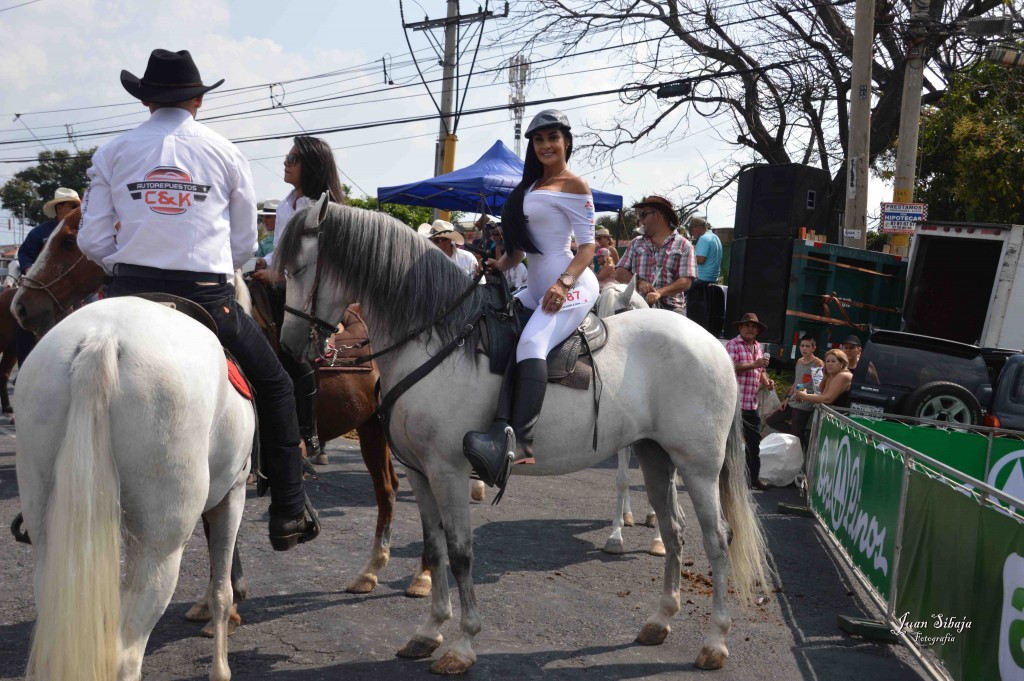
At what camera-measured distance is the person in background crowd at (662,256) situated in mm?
6961

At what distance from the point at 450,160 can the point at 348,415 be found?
1598cm

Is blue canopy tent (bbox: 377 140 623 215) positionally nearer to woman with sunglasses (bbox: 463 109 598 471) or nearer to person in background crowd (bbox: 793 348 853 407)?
person in background crowd (bbox: 793 348 853 407)

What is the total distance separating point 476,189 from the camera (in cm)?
1331

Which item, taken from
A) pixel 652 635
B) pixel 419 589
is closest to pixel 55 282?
pixel 419 589

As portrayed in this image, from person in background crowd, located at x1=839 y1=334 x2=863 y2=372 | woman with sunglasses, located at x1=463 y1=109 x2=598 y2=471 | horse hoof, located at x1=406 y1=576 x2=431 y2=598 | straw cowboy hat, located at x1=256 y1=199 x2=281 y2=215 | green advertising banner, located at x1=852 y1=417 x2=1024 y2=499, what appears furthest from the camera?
person in background crowd, located at x1=839 y1=334 x2=863 y2=372

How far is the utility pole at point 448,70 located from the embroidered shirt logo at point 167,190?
17.8 metres

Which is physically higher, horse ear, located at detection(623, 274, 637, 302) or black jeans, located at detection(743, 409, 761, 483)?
horse ear, located at detection(623, 274, 637, 302)

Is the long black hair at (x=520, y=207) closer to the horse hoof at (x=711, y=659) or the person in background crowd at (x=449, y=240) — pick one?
the horse hoof at (x=711, y=659)

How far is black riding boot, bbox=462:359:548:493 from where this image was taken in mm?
4066

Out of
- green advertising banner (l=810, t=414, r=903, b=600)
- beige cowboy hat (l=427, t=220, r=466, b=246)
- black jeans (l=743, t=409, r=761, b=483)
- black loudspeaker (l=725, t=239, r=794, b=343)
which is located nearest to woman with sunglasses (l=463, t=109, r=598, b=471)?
green advertising banner (l=810, t=414, r=903, b=600)

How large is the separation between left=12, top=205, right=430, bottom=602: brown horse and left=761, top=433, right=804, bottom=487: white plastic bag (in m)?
5.05

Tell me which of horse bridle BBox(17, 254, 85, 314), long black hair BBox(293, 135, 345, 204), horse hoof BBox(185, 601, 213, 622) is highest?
long black hair BBox(293, 135, 345, 204)

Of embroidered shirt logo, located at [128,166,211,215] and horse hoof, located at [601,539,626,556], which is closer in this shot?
embroidered shirt logo, located at [128,166,211,215]

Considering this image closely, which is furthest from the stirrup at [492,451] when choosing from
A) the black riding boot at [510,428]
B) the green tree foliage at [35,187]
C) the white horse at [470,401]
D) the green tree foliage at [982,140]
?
the green tree foliage at [35,187]
